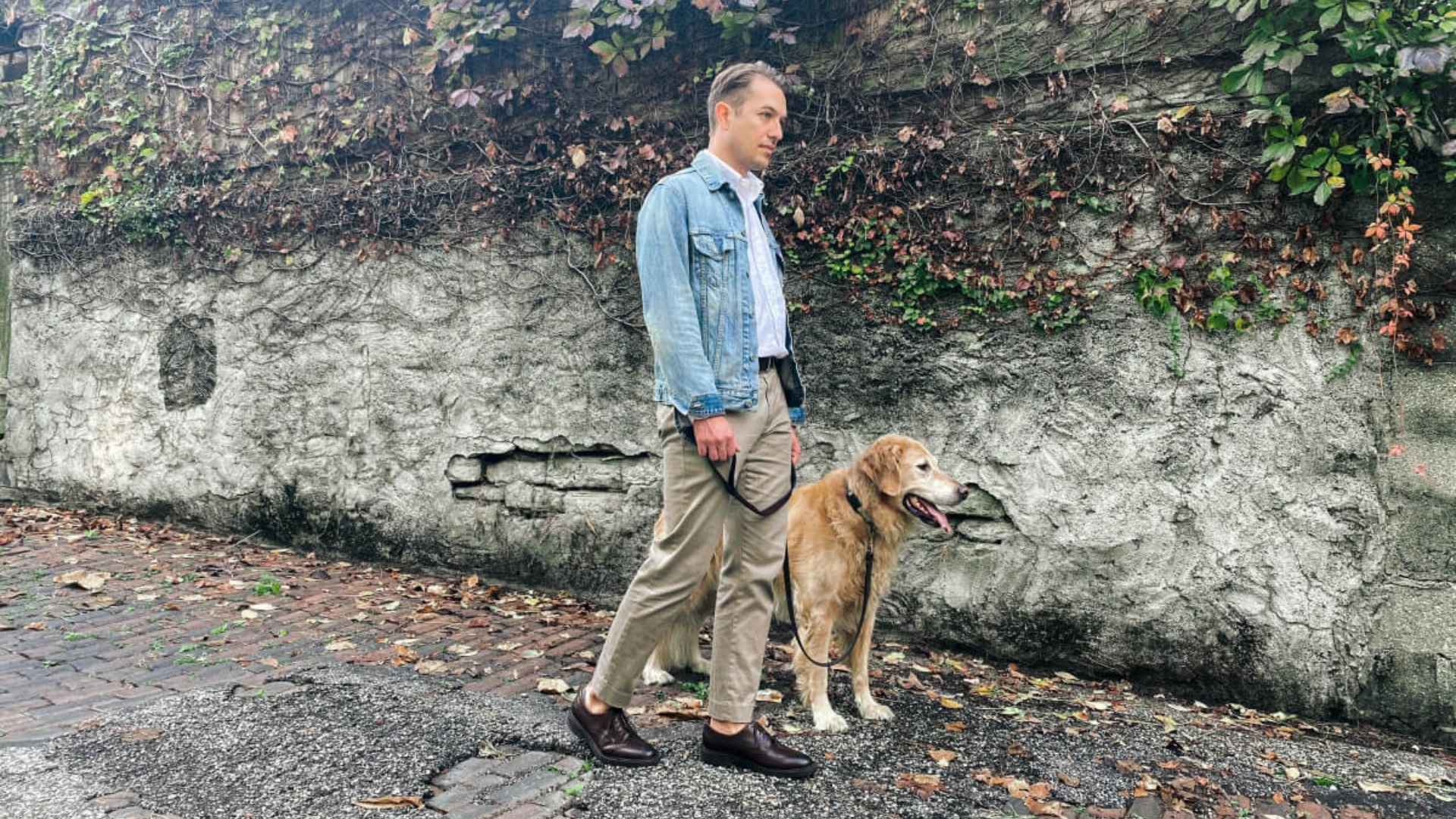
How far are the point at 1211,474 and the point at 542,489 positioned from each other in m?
3.49

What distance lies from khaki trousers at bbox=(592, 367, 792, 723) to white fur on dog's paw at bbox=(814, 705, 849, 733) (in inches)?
21.3

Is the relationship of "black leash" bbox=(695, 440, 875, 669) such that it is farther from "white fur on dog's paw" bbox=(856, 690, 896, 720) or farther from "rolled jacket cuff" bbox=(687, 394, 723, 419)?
"rolled jacket cuff" bbox=(687, 394, 723, 419)

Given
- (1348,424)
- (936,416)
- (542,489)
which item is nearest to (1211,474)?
(1348,424)

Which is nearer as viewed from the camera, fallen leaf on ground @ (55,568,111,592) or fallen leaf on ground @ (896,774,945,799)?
fallen leaf on ground @ (896,774,945,799)

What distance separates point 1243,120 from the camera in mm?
3945

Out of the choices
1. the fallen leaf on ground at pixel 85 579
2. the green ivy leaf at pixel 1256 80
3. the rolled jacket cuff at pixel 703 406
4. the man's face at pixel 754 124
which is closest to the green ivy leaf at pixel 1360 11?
the green ivy leaf at pixel 1256 80

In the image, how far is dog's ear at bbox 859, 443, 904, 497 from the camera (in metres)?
3.74

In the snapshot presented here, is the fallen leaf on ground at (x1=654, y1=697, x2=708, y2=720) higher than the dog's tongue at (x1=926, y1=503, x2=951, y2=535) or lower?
lower

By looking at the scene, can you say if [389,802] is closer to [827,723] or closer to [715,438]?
[715,438]

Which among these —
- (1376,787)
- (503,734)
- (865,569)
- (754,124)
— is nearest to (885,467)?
(865,569)

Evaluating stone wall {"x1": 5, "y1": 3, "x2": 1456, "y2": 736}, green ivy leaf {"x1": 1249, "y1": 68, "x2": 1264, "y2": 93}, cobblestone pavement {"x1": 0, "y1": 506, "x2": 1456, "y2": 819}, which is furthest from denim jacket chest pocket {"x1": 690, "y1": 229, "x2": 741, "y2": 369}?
green ivy leaf {"x1": 1249, "y1": 68, "x2": 1264, "y2": 93}

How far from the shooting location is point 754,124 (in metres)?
3.11

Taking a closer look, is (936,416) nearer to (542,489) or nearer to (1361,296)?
(1361,296)

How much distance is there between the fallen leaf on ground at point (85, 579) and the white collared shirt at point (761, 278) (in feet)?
14.3
